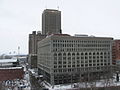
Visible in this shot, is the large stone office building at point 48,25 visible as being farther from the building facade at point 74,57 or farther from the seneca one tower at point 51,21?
the building facade at point 74,57

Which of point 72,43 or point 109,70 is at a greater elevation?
point 72,43

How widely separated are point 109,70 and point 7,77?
148 ft

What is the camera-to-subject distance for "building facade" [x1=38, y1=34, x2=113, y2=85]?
64375mm

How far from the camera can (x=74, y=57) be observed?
67.6m

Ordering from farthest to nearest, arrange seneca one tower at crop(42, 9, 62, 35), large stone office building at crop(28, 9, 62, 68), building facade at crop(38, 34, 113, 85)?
seneca one tower at crop(42, 9, 62, 35)
large stone office building at crop(28, 9, 62, 68)
building facade at crop(38, 34, 113, 85)

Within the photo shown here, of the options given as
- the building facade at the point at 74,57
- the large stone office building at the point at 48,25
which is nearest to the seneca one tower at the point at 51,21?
the large stone office building at the point at 48,25

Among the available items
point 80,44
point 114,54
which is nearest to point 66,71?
point 80,44

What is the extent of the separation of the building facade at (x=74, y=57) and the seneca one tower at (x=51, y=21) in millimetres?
114159

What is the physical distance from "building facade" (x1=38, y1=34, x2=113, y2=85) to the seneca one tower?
114 m

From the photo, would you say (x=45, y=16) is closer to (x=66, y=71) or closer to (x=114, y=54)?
(x=114, y=54)

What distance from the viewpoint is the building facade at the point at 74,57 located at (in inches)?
2534

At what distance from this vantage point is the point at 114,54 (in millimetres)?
93938

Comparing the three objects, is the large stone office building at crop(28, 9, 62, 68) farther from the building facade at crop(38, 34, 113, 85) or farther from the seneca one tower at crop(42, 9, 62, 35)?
the building facade at crop(38, 34, 113, 85)

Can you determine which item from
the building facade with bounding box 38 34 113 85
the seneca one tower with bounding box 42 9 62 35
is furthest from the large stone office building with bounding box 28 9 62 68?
the building facade with bounding box 38 34 113 85
